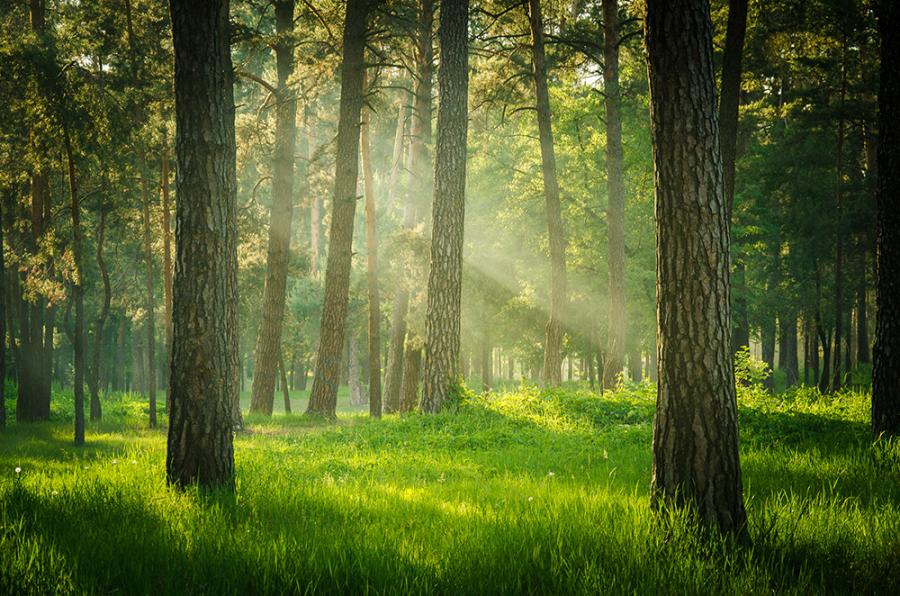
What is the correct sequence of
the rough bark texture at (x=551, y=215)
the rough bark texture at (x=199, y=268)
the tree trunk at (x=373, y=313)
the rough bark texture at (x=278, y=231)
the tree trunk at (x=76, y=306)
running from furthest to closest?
1. the tree trunk at (x=373, y=313)
2. the rough bark texture at (x=551, y=215)
3. the rough bark texture at (x=278, y=231)
4. the tree trunk at (x=76, y=306)
5. the rough bark texture at (x=199, y=268)

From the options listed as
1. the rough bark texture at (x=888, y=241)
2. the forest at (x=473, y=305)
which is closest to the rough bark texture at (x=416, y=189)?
the forest at (x=473, y=305)

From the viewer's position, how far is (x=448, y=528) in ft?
14.1

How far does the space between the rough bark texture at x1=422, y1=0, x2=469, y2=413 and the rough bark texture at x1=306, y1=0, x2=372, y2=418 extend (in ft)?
13.0

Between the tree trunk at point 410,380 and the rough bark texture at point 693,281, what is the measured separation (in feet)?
42.1

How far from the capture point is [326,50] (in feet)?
55.1

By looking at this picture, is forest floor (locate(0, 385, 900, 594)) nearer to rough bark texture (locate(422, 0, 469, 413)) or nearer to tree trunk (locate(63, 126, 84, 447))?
rough bark texture (locate(422, 0, 469, 413))

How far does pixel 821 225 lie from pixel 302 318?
26.9 meters

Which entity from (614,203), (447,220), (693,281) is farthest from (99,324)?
(614,203)

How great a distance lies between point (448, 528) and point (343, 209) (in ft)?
38.5

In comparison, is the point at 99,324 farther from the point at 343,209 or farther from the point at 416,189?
the point at 416,189

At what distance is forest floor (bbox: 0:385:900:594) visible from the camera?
3346 mm

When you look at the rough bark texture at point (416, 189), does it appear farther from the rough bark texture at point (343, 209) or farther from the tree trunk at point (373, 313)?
the rough bark texture at point (343, 209)

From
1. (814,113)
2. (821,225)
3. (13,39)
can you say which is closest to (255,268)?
(13,39)

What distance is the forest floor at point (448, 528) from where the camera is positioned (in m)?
3.35
